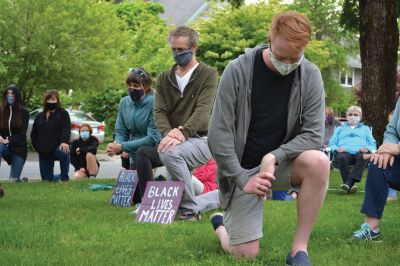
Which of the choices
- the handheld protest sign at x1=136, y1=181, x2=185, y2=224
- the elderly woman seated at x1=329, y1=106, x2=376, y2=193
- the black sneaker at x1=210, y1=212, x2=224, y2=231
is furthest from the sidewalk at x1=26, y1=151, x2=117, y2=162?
the black sneaker at x1=210, y1=212, x2=224, y2=231

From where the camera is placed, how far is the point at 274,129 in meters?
4.92

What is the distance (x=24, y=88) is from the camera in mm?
28219

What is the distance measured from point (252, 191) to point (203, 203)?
335 centimetres

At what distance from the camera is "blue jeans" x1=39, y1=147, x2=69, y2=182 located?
43.4 ft

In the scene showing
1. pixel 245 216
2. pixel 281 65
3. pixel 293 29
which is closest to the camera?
pixel 293 29

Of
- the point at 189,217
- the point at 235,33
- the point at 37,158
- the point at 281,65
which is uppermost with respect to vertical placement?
the point at 281,65

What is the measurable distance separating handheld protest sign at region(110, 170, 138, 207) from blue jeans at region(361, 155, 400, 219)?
11.9 feet

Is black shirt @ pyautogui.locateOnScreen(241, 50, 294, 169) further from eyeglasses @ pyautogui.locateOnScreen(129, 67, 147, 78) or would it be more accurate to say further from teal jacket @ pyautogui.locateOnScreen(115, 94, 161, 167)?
eyeglasses @ pyautogui.locateOnScreen(129, 67, 147, 78)

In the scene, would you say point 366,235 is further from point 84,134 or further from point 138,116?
point 84,134

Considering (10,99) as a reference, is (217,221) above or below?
above

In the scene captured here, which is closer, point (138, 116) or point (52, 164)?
point (138, 116)

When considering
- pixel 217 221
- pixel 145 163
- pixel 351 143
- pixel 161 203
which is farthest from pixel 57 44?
pixel 217 221

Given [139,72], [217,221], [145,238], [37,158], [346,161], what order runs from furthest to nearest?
[37,158] < [346,161] < [139,72] < [145,238] < [217,221]

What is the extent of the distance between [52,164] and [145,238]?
26.1 feet
